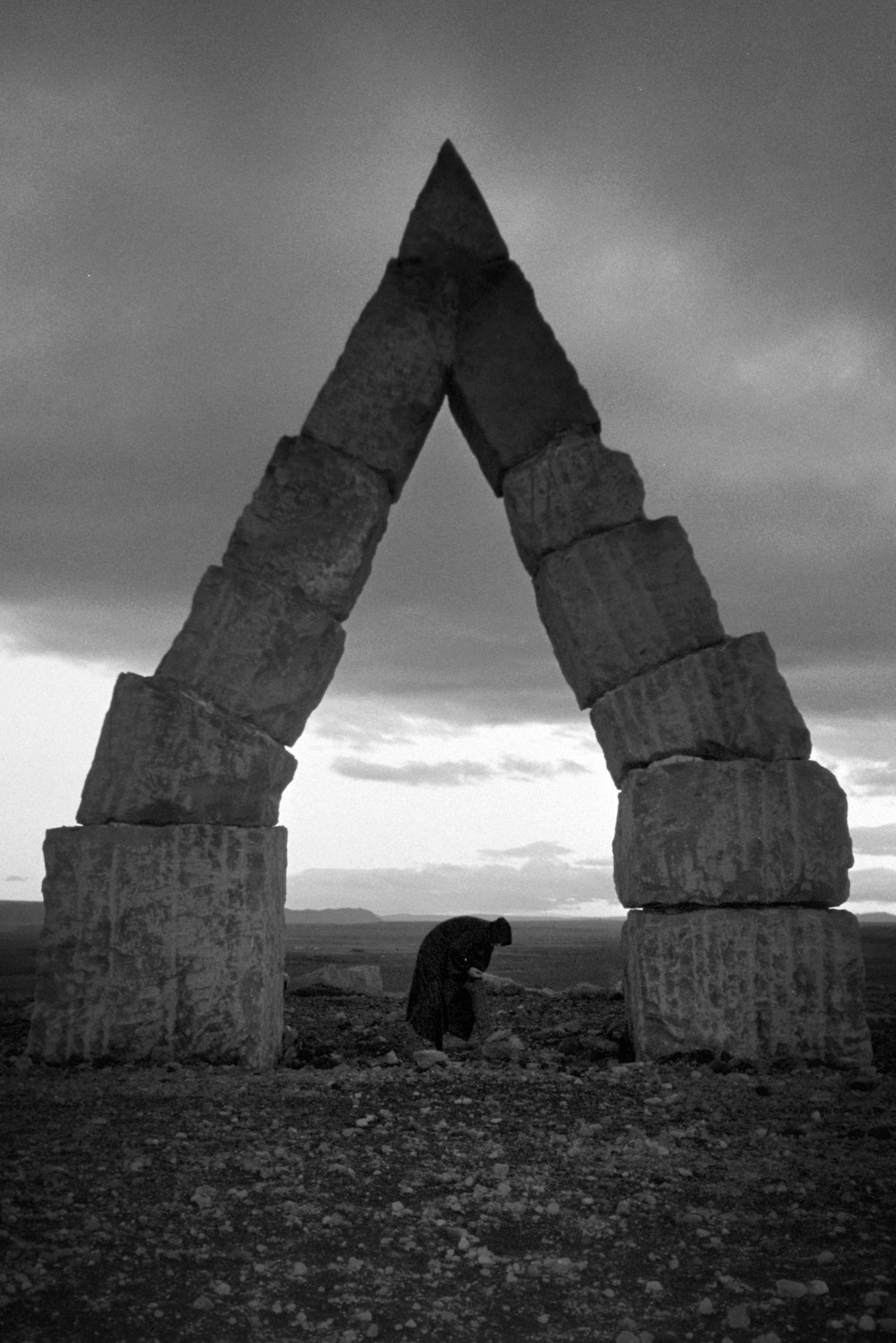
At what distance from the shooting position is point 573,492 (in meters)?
7.26

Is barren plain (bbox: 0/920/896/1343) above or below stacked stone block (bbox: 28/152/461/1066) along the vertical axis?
below

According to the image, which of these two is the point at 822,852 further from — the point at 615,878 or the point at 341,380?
the point at 341,380

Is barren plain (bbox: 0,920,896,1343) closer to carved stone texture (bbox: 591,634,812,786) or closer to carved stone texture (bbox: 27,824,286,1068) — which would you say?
carved stone texture (bbox: 27,824,286,1068)

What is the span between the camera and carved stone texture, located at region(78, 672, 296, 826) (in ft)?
21.5

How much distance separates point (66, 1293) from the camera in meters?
3.04

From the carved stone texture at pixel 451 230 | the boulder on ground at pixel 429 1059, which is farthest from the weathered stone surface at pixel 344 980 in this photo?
the carved stone texture at pixel 451 230

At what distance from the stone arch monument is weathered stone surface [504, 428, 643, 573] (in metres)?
0.01

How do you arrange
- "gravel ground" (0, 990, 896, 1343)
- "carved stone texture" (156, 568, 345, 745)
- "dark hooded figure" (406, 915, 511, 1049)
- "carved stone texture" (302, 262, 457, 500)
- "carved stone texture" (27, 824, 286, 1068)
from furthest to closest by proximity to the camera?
"dark hooded figure" (406, 915, 511, 1049) < "carved stone texture" (302, 262, 457, 500) < "carved stone texture" (156, 568, 345, 745) < "carved stone texture" (27, 824, 286, 1068) < "gravel ground" (0, 990, 896, 1343)

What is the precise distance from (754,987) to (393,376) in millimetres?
4611

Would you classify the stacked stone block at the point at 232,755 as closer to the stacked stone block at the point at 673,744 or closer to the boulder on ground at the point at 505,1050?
the stacked stone block at the point at 673,744

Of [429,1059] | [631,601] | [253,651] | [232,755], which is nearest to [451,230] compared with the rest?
[631,601]

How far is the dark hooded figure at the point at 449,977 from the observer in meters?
7.82

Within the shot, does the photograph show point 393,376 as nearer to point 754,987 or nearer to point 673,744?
point 673,744

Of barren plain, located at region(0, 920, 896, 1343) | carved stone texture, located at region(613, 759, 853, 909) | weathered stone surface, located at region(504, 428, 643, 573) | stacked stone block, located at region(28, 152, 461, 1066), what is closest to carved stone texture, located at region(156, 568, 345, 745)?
stacked stone block, located at region(28, 152, 461, 1066)
